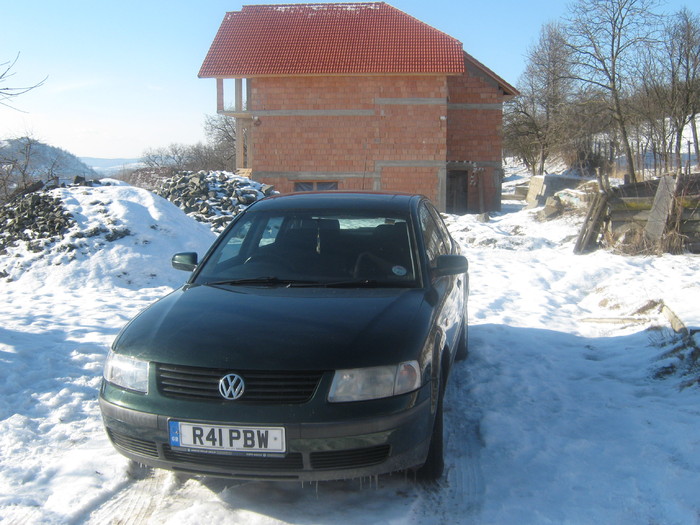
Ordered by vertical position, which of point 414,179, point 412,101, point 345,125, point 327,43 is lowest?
point 414,179

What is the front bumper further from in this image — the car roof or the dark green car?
the car roof

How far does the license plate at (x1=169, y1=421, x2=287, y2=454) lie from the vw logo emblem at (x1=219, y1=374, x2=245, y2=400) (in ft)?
0.46

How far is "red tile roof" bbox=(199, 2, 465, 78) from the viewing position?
23859mm

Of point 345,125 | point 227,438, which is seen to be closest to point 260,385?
point 227,438

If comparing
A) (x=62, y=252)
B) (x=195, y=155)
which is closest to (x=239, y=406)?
(x=62, y=252)

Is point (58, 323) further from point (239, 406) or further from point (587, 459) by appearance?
point (587, 459)

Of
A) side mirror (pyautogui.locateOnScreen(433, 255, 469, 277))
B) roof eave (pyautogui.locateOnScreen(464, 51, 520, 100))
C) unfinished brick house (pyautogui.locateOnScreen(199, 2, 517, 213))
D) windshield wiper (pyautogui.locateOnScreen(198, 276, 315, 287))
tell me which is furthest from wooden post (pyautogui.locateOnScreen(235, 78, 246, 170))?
side mirror (pyautogui.locateOnScreen(433, 255, 469, 277))

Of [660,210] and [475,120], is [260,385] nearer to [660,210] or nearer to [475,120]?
[660,210]

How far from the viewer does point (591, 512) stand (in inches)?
117

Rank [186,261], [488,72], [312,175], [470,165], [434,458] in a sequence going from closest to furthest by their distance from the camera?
[434,458] → [186,261] → [312,175] → [488,72] → [470,165]

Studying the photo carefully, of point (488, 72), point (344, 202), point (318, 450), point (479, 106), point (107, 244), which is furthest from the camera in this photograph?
point (479, 106)

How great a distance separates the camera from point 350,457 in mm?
2832

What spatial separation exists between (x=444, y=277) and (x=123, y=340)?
213 centimetres

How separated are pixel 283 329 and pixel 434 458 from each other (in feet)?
3.44
